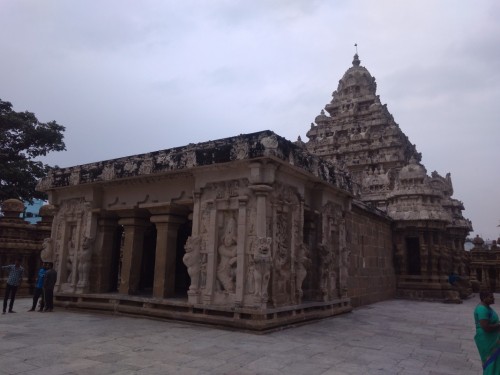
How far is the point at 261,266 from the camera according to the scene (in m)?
7.34

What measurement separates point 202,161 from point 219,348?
3949 millimetres

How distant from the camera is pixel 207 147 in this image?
8453mm

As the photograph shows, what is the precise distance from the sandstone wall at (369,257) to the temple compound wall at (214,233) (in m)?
0.19

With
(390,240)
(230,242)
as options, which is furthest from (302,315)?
(390,240)

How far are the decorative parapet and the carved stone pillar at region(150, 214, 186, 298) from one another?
4.09 ft

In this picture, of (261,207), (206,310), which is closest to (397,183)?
(261,207)

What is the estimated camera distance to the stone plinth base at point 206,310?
7.30 meters

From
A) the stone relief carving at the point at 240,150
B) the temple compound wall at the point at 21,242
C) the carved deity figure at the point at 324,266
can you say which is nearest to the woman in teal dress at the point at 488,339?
the stone relief carving at the point at 240,150

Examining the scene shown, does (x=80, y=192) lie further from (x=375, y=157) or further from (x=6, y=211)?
(x=375, y=157)

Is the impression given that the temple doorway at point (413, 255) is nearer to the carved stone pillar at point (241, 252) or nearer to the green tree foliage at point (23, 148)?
the carved stone pillar at point (241, 252)

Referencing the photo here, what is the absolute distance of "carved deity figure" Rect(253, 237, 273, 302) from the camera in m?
7.29

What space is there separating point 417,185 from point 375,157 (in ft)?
27.4

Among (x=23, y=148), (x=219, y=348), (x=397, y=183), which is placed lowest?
Result: (x=219, y=348)

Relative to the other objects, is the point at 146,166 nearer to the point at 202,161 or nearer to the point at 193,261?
the point at 202,161
